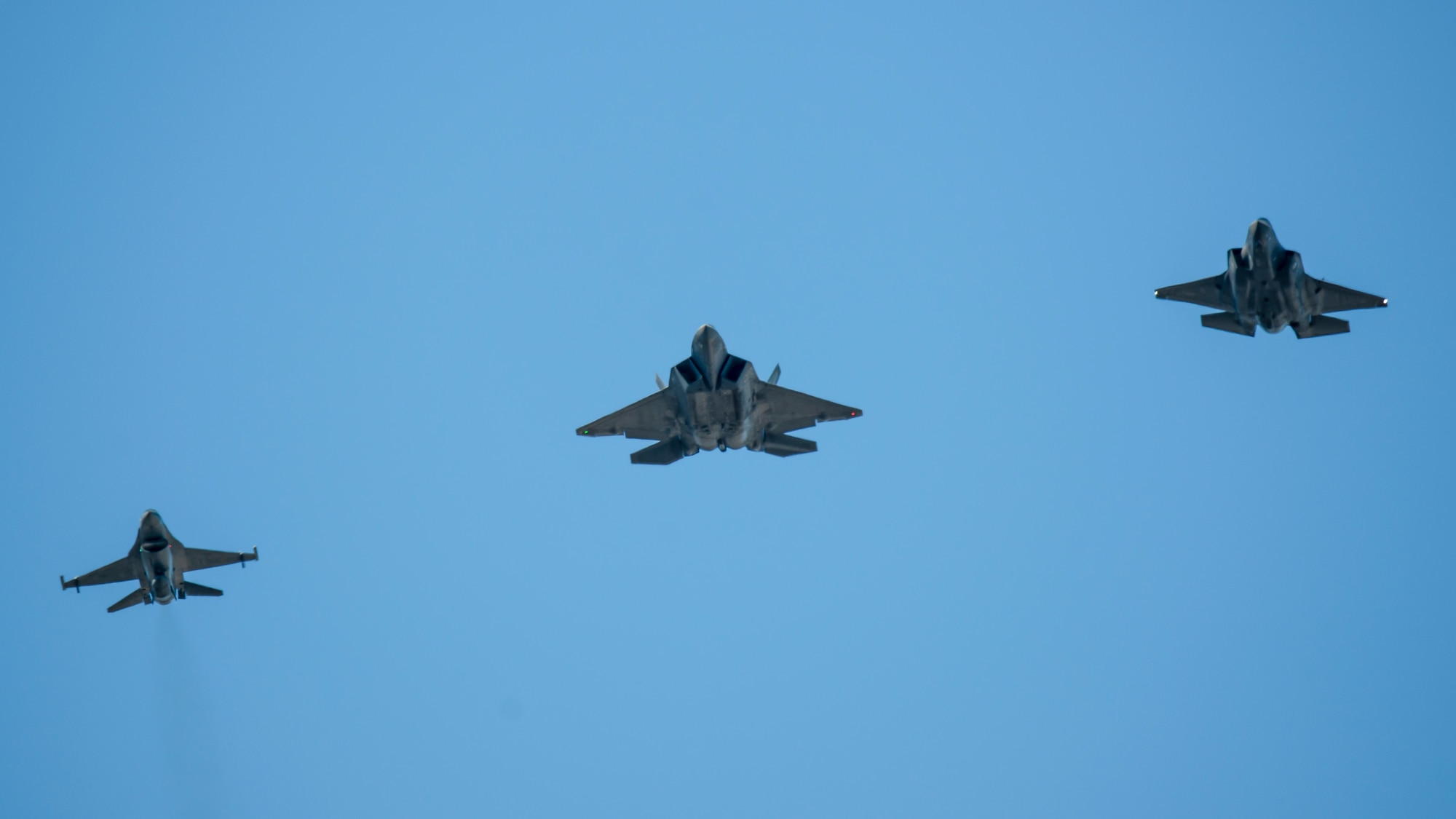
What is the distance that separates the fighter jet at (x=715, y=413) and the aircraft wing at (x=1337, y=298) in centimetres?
1610

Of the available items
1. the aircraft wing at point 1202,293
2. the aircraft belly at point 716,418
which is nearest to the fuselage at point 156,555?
the aircraft belly at point 716,418

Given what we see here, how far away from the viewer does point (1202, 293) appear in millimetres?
48312

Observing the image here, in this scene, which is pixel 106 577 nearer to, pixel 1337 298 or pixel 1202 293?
pixel 1202 293

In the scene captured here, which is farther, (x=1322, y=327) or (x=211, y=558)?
(x=211, y=558)

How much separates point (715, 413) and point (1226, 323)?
18759 mm

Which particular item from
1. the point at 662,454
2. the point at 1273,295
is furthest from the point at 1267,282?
the point at 662,454

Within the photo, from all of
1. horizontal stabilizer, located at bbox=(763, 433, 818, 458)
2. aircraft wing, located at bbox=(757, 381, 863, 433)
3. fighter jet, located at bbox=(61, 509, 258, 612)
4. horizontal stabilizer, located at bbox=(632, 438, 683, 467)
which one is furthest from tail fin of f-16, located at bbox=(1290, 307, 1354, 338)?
fighter jet, located at bbox=(61, 509, 258, 612)

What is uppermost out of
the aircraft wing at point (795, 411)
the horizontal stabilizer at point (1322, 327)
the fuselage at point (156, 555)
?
the fuselage at point (156, 555)

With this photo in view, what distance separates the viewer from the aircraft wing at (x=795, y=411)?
1794 inches

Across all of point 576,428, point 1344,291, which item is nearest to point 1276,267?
point 1344,291

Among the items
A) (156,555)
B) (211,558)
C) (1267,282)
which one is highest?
(211,558)

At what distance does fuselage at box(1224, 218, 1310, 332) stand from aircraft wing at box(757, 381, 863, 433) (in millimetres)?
13598

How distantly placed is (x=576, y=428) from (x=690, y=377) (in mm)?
4837

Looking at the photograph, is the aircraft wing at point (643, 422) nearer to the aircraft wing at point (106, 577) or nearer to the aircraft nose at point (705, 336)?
the aircraft nose at point (705, 336)
